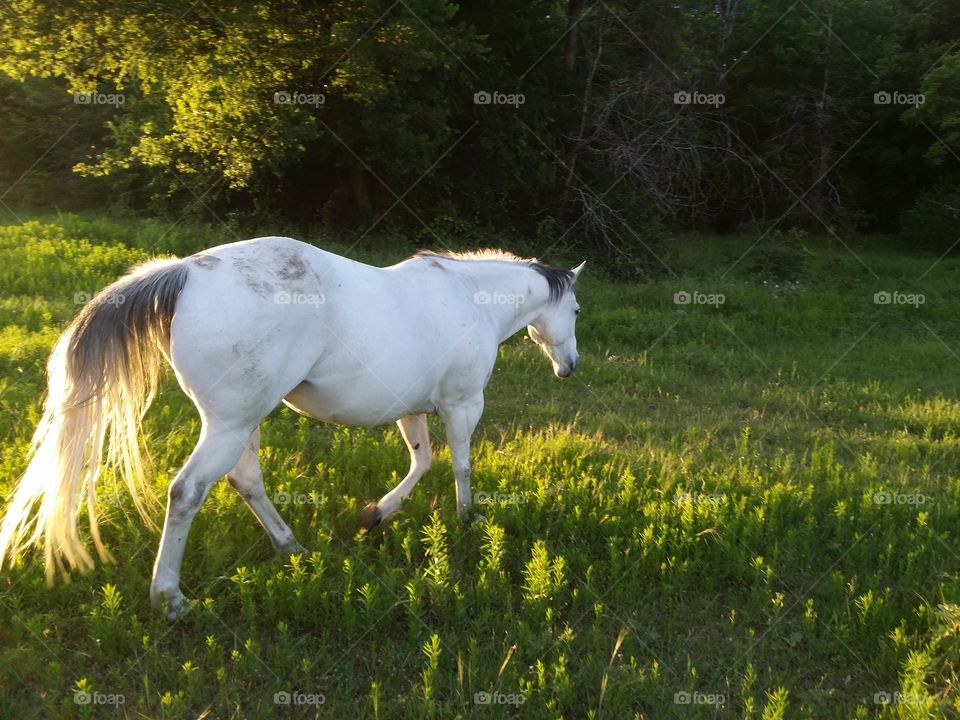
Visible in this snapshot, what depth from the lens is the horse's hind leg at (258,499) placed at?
166 inches

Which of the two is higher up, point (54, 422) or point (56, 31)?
point (56, 31)

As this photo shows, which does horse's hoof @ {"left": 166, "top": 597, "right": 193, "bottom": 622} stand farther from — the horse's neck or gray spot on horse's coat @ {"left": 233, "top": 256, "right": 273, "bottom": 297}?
the horse's neck

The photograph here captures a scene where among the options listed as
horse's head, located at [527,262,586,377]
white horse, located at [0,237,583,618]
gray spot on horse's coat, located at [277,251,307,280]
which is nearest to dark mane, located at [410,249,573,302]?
horse's head, located at [527,262,586,377]

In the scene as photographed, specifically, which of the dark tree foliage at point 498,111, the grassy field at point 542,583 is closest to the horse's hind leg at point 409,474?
the grassy field at point 542,583

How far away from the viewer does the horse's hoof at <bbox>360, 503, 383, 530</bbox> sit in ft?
15.0

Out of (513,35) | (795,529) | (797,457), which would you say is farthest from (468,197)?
(795,529)

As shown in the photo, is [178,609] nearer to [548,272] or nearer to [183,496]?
[183,496]

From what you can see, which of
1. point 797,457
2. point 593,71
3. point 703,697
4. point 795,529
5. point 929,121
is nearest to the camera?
point 703,697

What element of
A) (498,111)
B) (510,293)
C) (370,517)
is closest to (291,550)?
(370,517)

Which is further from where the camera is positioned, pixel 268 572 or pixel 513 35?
pixel 513 35

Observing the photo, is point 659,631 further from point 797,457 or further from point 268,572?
point 797,457

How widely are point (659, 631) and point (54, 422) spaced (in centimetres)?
310

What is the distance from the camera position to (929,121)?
20859 millimetres

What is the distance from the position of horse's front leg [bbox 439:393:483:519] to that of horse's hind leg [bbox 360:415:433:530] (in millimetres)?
182
